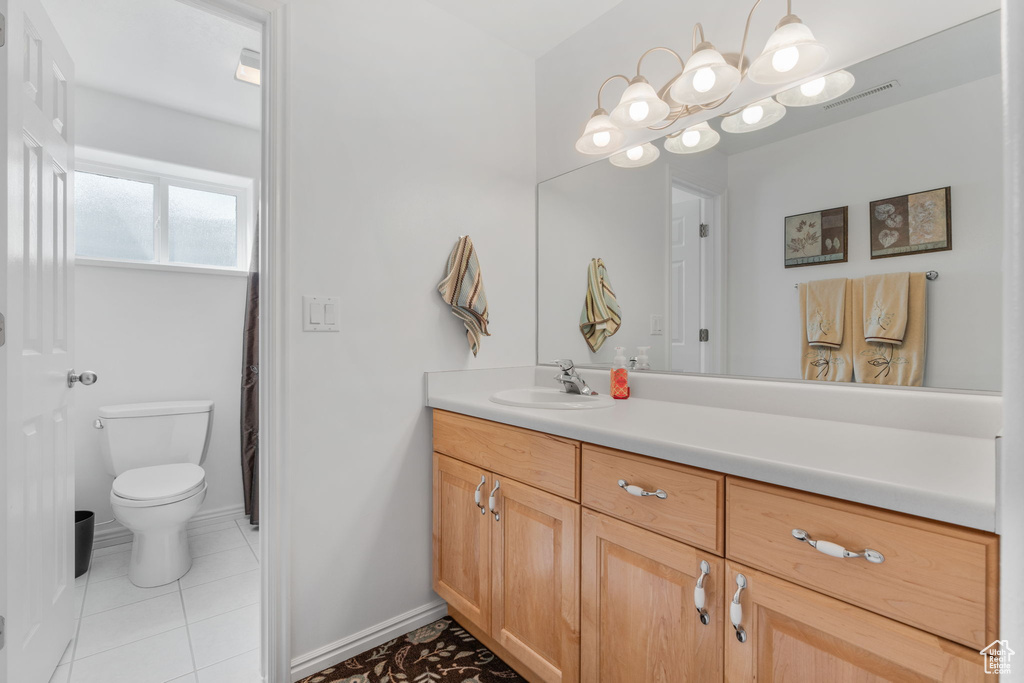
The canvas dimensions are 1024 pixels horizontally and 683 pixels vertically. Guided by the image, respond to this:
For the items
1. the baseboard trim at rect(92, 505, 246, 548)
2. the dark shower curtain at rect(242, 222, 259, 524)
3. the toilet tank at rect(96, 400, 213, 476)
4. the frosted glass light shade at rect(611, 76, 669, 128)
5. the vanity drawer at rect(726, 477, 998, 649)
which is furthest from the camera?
the dark shower curtain at rect(242, 222, 259, 524)

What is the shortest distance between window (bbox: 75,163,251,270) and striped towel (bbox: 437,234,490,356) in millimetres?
1697

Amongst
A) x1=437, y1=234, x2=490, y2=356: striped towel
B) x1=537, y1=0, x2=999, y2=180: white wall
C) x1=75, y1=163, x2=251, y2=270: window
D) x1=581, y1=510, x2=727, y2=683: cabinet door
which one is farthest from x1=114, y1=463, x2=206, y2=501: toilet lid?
x1=537, y1=0, x2=999, y2=180: white wall

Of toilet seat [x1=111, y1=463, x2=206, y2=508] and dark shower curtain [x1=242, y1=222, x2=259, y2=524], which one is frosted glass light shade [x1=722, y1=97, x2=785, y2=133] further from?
toilet seat [x1=111, y1=463, x2=206, y2=508]

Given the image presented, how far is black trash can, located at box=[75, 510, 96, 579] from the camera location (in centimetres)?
208

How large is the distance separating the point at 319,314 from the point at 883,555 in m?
1.48

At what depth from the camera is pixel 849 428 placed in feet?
3.88

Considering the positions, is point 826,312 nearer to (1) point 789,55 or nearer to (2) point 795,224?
(2) point 795,224

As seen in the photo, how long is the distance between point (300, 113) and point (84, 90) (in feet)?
5.70

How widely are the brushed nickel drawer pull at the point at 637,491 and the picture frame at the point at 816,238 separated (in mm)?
814

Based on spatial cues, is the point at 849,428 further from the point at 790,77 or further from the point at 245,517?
the point at 245,517

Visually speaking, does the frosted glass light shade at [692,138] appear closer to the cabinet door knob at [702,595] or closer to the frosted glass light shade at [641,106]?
the frosted glass light shade at [641,106]

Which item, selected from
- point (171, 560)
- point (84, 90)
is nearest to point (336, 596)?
point (171, 560)

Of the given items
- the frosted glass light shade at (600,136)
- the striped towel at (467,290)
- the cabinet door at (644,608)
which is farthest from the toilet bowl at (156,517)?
the frosted glass light shade at (600,136)

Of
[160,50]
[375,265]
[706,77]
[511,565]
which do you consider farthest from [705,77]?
[160,50]
